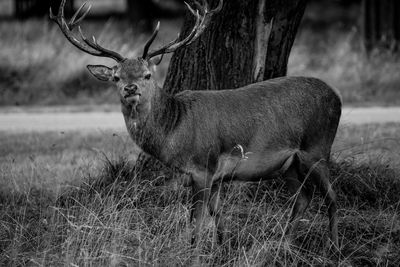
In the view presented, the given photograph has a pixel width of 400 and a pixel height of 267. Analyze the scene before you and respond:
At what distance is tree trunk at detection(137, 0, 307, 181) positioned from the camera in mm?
7410

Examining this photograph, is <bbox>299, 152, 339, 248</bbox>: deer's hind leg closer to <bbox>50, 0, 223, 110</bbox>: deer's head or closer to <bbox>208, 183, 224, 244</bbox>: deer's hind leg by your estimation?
<bbox>208, 183, 224, 244</bbox>: deer's hind leg

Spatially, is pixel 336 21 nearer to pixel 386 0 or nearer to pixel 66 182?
pixel 386 0

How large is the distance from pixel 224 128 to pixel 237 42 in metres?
1.60

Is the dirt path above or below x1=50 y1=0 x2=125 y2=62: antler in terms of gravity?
below

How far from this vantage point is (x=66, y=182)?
7.50 m

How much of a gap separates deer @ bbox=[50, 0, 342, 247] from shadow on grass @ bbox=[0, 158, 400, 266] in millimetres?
189

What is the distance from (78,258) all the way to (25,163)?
3.93 metres

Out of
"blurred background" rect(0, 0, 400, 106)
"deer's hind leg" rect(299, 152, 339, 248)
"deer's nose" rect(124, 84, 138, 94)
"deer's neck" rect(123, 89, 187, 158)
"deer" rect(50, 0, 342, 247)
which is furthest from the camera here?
"blurred background" rect(0, 0, 400, 106)

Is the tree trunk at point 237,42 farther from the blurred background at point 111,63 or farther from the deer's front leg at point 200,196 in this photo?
the blurred background at point 111,63

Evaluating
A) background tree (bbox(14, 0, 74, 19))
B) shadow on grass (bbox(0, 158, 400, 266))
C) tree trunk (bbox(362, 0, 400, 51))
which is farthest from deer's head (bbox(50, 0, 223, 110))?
background tree (bbox(14, 0, 74, 19))

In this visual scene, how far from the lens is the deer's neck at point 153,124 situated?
6.07 m

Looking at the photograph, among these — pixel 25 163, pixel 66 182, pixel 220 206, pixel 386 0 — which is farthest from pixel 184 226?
pixel 386 0

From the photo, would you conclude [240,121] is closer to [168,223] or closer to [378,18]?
[168,223]

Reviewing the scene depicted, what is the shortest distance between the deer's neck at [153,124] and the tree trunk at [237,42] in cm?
127
